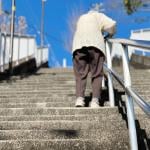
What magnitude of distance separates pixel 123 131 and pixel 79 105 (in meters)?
1.80

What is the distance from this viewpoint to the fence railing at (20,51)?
53.6 feet

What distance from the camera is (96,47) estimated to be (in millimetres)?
8242

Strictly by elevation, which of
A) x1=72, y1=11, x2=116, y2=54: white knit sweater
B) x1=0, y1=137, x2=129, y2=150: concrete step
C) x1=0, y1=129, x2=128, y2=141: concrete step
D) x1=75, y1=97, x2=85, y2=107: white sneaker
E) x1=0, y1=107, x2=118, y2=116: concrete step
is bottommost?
x1=0, y1=137, x2=129, y2=150: concrete step

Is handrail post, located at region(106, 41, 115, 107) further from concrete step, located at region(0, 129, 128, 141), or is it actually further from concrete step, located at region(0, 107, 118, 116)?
concrete step, located at region(0, 129, 128, 141)

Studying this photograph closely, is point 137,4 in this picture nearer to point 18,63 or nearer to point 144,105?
point 18,63

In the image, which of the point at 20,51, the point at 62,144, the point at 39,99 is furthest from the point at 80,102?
→ the point at 20,51

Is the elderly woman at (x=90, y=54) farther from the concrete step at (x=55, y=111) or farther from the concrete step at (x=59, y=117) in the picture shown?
the concrete step at (x=59, y=117)

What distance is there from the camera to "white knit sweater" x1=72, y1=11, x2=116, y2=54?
8297mm

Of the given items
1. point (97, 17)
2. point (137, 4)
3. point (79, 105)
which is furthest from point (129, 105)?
point (137, 4)

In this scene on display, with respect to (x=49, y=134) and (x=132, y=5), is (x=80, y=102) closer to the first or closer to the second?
(x=49, y=134)

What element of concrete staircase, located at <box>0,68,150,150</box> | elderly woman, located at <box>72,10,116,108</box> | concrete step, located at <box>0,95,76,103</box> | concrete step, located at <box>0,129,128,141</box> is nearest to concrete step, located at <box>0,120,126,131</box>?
concrete staircase, located at <box>0,68,150,150</box>

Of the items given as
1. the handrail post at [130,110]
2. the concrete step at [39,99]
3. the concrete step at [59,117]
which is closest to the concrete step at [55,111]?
the concrete step at [59,117]

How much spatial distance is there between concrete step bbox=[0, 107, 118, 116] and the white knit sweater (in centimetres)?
100

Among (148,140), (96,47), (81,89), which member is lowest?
(148,140)
